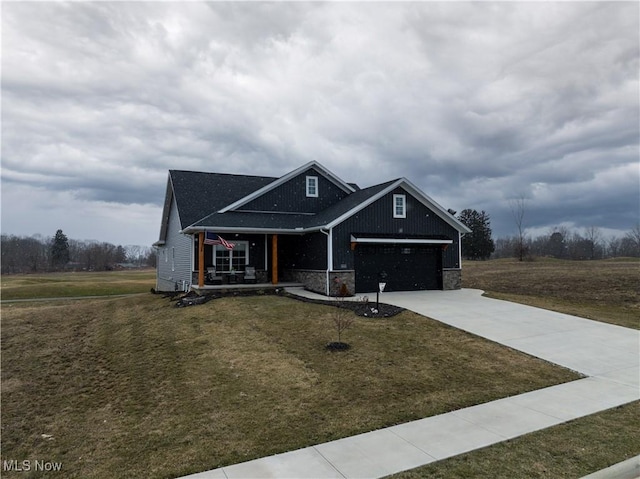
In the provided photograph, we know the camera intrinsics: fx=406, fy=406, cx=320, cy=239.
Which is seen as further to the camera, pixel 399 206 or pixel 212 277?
pixel 399 206

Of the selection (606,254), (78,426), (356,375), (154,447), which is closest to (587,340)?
(356,375)

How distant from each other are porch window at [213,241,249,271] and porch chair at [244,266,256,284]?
2.71 feet

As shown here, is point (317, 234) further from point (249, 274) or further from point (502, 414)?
point (502, 414)

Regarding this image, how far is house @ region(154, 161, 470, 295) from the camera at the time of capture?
18.0 meters

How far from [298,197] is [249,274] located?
5100 millimetres

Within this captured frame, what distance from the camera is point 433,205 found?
20016mm

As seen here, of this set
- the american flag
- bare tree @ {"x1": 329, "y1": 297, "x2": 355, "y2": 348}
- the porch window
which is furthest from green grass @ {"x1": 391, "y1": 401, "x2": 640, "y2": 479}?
the porch window

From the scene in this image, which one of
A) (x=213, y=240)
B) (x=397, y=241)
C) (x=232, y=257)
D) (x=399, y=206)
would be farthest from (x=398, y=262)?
(x=213, y=240)

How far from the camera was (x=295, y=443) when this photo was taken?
566 centimetres

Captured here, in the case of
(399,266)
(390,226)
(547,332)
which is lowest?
(547,332)

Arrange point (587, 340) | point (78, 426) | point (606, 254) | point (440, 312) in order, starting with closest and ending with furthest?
1. point (78, 426)
2. point (587, 340)
3. point (440, 312)
4. point (606, 254)

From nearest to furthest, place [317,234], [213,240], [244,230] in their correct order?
[213,240] → [244,230] → [317,234]

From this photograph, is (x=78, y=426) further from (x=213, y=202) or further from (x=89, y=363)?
(x=213, y=202)

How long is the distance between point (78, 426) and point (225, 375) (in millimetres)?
2752
